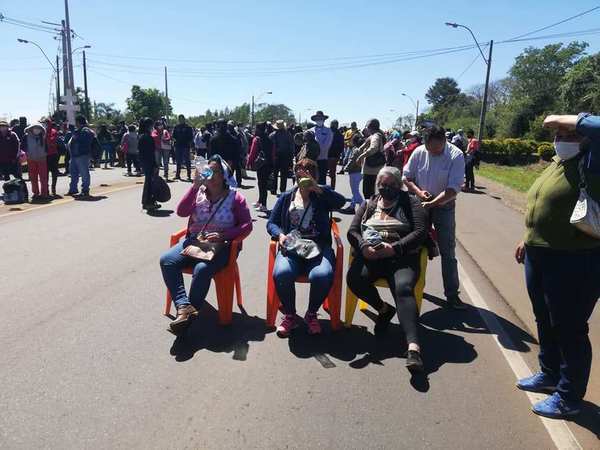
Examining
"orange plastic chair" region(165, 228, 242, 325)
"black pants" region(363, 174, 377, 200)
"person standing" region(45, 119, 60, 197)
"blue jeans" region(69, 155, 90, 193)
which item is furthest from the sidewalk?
"person standing" region(45, 119, 60, 197)

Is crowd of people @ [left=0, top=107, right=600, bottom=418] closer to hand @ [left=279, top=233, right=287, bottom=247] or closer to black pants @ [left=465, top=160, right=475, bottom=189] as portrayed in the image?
hand @ [left=279, top=233, right=287, bottom=247]

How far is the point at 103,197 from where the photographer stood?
42.0 feet

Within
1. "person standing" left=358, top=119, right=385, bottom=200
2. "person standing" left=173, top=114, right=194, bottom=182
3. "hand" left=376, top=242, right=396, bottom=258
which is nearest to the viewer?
"hand" left=376, top=242, right=396, bottom=258

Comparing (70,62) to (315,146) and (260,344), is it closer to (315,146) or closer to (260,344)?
(315,146)

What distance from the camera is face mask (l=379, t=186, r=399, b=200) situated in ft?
16.1

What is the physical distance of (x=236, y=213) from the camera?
5.31 meters

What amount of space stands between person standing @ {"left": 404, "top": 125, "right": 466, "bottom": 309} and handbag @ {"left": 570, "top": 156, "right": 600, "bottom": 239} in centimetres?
211

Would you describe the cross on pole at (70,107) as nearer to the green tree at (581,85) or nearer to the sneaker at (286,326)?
the sneaker at (286,326)

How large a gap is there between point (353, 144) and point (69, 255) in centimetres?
1068

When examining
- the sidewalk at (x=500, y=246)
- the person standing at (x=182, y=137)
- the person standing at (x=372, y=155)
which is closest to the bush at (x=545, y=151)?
the sidewalk at (x=500, y=246)

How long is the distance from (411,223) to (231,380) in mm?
2167

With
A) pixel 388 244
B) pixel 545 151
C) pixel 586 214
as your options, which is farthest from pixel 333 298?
pixel 545 151

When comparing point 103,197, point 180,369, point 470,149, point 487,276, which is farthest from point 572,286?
point 470,149

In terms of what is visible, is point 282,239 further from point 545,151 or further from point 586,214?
point 545,151
